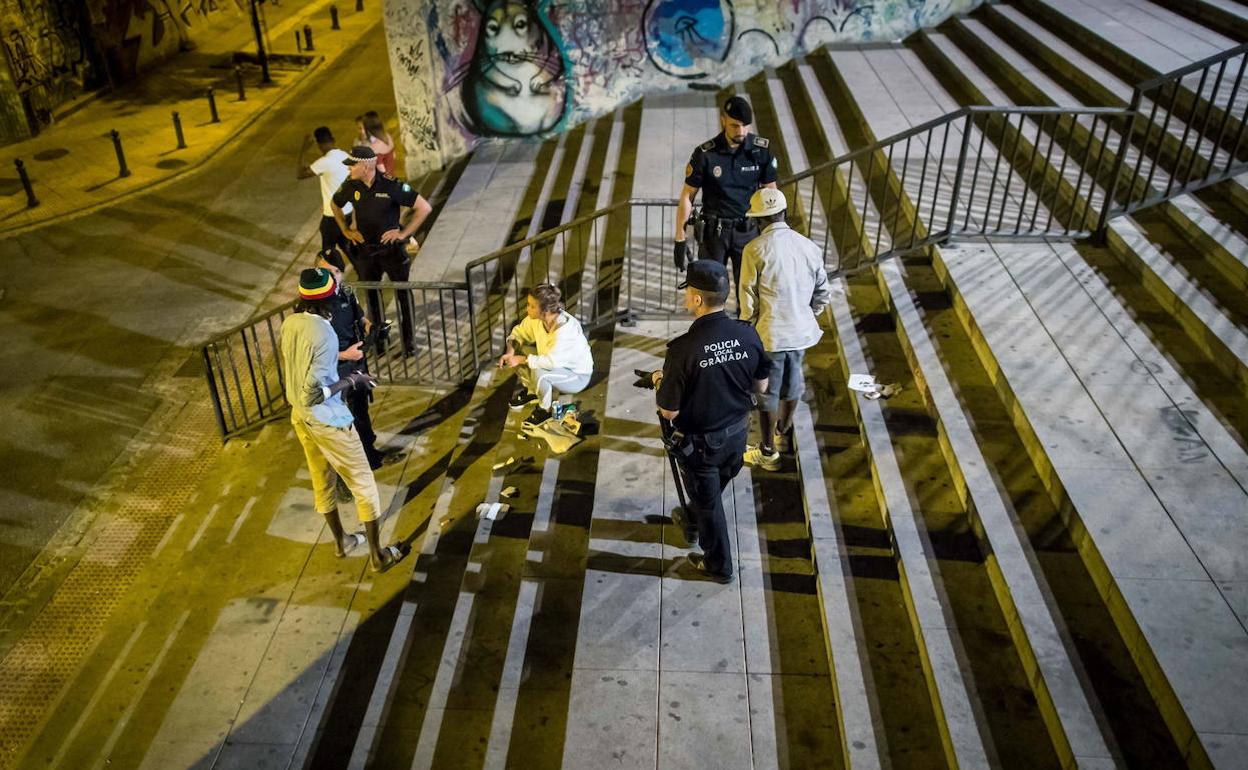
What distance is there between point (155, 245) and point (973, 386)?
34.1 feet

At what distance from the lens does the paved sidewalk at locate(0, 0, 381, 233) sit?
47.2 ft

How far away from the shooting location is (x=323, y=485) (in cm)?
638

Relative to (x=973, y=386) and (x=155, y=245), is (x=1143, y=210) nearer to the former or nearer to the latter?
(x=973, y=386)

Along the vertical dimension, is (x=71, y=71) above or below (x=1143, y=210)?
below

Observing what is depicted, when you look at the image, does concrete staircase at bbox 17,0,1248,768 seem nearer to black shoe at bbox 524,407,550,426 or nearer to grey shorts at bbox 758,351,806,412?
black shoe at bbox 524,407,550,426

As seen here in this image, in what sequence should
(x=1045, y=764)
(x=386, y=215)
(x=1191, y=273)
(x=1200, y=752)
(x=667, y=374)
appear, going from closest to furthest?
1. (x=1200, y=752)
2. (x=1045, y=764)
3. (x=667, y=374)
4. (x=1191, y=273)
5. (x=386, y=215)

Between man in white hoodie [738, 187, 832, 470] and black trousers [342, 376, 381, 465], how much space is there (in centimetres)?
282

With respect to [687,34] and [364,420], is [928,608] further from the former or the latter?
[687,34]

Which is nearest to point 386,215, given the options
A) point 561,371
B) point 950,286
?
point 561,371

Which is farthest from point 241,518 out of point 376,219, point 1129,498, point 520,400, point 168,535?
point 1129,498

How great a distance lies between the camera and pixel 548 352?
720cm

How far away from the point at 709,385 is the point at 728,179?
2.42 metres

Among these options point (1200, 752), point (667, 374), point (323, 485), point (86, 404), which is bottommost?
point (86, 404)

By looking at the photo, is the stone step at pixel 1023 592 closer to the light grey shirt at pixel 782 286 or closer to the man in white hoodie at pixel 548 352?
the light grey shirt at pixel 782 286
